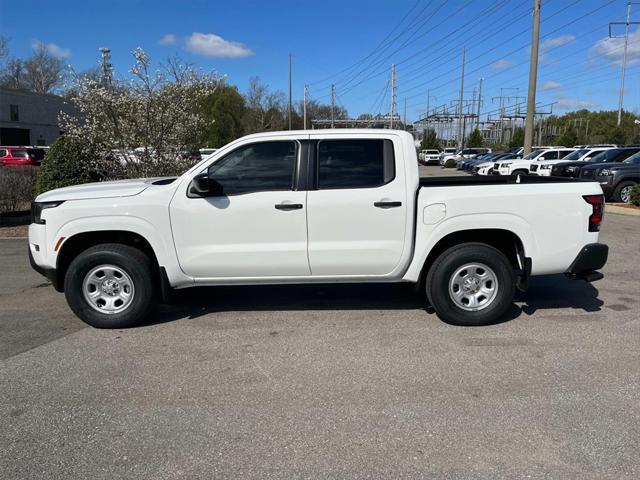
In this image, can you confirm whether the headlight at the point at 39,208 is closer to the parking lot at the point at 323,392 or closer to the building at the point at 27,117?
the parking lot at the point at 323,392

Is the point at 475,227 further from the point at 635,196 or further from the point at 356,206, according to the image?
the point at 635,196

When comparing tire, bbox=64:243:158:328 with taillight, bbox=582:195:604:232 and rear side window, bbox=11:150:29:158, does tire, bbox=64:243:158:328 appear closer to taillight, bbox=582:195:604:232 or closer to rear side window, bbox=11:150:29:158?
taillight, bbox=582:195:604:232

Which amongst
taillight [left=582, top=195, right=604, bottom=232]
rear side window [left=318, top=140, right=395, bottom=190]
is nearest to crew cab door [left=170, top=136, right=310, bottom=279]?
rear side window [left=318, top=140, right=395, bottom=190]

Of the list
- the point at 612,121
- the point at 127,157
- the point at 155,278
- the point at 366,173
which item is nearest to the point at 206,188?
the point at 155,278

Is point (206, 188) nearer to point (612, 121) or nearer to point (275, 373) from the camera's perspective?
point (275, 373)

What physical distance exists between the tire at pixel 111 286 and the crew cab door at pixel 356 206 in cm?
172

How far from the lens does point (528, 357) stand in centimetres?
450

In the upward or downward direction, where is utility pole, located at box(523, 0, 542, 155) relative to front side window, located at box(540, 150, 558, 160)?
upward

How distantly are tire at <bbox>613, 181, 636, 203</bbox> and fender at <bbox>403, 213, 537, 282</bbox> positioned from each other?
1369cm

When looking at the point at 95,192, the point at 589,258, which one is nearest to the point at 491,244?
the point at 589,258

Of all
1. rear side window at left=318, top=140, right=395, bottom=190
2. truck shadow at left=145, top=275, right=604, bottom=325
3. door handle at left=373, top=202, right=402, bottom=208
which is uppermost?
rear side window at left=318, top=140, right=395, bottom=190

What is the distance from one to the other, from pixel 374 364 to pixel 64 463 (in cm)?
239

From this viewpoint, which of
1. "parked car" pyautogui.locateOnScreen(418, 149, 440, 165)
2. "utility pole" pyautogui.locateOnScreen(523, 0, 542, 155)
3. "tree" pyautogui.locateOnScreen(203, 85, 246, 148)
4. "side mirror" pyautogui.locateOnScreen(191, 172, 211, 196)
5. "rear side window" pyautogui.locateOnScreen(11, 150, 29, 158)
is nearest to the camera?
"side mirror" pyautogui.locateOnScreen(191, 172, 211, 196)

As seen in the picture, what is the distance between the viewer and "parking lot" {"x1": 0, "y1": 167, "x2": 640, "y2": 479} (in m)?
3.05
